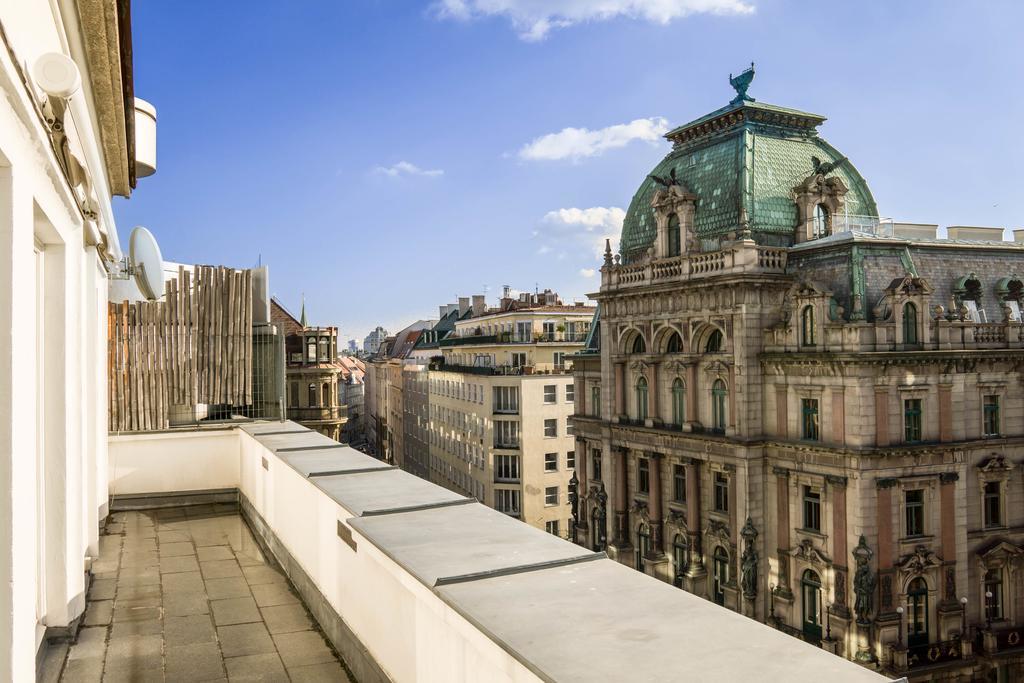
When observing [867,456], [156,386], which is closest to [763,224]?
[867,456]

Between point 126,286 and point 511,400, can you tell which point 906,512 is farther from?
point 511,400

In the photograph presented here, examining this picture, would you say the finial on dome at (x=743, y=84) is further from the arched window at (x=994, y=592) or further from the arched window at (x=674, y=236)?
the arched window at (x=994, y=592)

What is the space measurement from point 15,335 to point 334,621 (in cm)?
454

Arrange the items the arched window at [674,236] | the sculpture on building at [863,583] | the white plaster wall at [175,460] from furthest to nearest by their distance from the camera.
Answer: the arched window at [674,236]
the sculpture on building at [863,583]
the white plaster wall at [175,460]

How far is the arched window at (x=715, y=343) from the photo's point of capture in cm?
4016

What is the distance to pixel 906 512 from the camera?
3438 cm

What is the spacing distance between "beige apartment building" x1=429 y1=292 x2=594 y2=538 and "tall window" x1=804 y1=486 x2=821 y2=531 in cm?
2915

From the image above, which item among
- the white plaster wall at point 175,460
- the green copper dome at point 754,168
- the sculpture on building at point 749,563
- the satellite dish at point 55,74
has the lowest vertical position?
the sculpture on building at point 749,563

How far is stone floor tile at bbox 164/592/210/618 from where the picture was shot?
8.71 metres

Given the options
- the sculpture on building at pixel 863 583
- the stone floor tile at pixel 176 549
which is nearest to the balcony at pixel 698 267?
the sculpture on building at pixel 863 583

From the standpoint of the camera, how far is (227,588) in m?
9.58

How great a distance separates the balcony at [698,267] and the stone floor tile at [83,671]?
113 feet

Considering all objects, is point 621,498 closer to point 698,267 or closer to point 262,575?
point 698,267

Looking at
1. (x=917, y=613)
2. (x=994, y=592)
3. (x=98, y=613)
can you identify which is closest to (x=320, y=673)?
(x=98, y=613)
